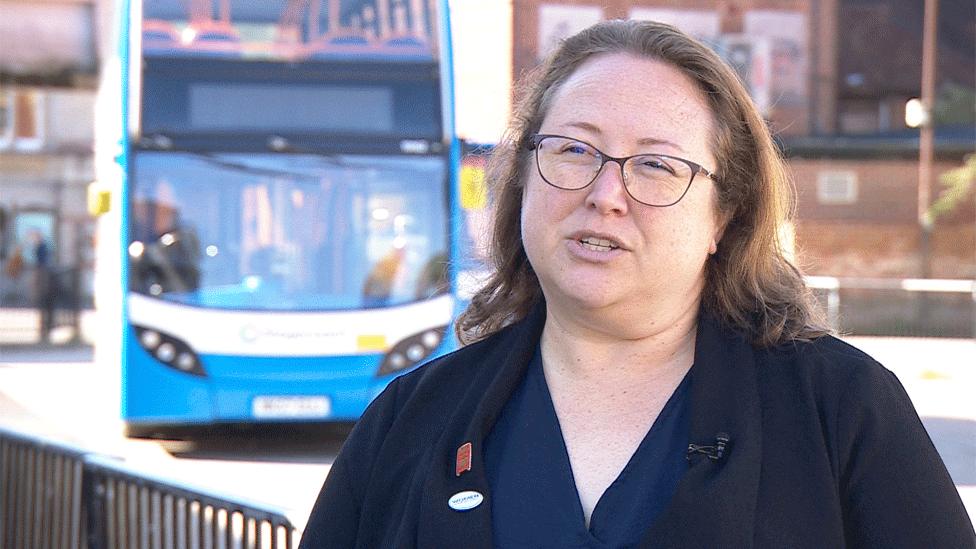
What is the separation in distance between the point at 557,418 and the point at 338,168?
854 centimetres

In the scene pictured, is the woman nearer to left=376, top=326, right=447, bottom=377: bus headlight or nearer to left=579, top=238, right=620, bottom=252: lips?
left=579, top=238, right=620, bottom=252: lips

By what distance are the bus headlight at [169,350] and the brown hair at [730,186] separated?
8171 mm

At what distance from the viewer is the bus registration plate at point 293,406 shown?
1085 centimetres

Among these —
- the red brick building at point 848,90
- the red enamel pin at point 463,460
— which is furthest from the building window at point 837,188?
the red enamel pin at point 463,460

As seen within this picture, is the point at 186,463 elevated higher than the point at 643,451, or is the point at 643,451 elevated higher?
the point at 643,451

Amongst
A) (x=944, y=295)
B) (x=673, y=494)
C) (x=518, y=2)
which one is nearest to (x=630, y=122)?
(x=673, y=494)

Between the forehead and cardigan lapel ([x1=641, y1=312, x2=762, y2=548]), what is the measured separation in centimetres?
38

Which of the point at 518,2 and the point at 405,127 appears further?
the point at 518,2

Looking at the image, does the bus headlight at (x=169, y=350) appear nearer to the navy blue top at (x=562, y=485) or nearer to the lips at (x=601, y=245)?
the navy blue top at (x=562, y=485)

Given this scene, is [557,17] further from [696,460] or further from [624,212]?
[696,460]

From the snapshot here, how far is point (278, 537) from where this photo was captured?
4.12 metres

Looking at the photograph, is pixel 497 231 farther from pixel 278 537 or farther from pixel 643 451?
pixel 278 537

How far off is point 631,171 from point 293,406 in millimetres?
8756

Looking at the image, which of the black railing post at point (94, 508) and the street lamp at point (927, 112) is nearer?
the black railing post at point (94, 508)
